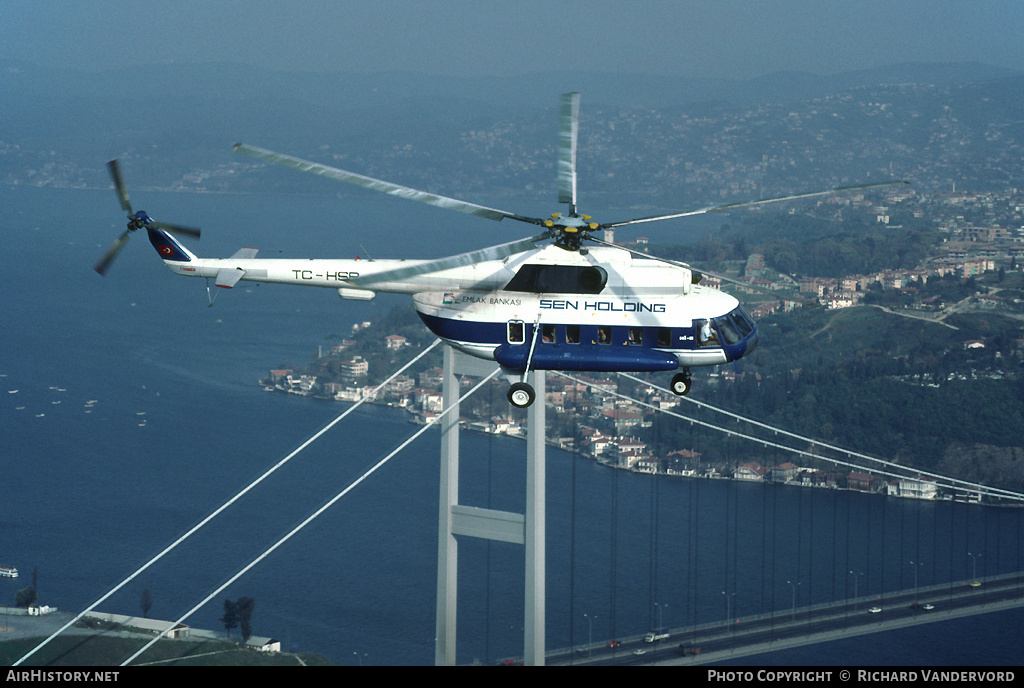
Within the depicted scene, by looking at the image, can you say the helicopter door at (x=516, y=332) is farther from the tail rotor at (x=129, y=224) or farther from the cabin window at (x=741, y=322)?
the tail rotor at (x=129, y=224)

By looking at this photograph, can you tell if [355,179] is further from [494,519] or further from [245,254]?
[494,519]

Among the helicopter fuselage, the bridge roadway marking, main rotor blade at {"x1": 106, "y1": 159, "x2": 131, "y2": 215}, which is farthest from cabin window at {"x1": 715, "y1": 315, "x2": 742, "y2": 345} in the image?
the bridge roadway marking

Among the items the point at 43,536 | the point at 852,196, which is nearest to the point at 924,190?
the point at 852,196

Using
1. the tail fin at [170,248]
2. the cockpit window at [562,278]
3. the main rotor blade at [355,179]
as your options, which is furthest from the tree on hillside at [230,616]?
the main rotor blade at [355,179]

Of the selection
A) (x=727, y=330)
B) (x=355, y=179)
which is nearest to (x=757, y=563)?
(x=727, y=330)

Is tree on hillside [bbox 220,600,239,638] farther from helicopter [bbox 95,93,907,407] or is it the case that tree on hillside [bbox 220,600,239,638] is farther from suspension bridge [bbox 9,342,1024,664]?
helicopter [bbox 95,93,907,407]

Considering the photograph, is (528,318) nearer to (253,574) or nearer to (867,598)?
(867,598)
